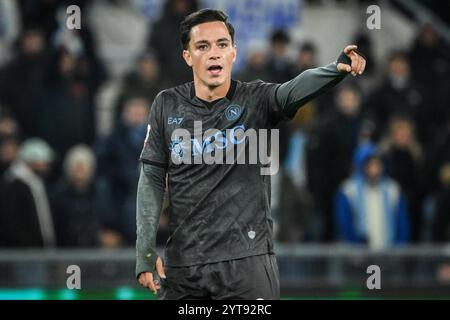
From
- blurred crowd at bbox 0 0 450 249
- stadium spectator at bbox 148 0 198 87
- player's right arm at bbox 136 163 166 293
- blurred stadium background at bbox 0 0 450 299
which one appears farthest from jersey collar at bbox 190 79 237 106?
stadium spectator at bbox 148 0 198 87

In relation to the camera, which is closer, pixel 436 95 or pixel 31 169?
pixel 31 169

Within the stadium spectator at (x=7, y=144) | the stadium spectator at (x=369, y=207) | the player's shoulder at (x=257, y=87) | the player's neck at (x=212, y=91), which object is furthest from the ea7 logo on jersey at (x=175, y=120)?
the stadium spectator at (x=7, y=144)

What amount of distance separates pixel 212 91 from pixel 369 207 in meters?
5.81

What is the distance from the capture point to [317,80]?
6.91 metres

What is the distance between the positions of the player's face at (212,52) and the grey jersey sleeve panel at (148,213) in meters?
0.62

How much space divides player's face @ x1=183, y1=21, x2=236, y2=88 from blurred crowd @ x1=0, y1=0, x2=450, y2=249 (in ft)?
17.5

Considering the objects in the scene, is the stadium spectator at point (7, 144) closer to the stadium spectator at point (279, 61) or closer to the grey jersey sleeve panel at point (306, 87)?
the stadium spectator at point (279, 61)

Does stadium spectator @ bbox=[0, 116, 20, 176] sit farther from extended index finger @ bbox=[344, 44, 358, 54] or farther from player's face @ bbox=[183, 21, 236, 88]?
extended index finger @ bbox=[344, 44, 358, 54]

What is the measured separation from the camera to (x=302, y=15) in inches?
631

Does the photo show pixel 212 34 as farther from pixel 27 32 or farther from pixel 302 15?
pixel 302 15

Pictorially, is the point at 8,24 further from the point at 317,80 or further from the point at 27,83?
the point at 317,80

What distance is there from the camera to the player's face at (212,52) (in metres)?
7.17
